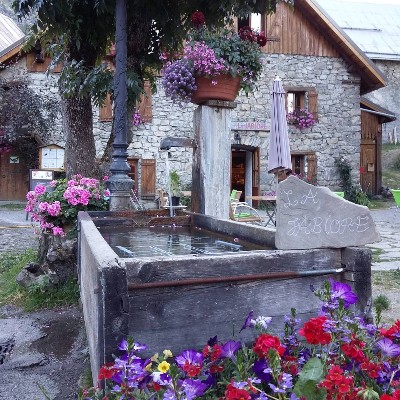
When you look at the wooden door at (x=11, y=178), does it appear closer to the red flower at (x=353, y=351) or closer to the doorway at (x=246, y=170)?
the doorway at (x=246, y=170)

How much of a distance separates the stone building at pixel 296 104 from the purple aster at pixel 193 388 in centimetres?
1405

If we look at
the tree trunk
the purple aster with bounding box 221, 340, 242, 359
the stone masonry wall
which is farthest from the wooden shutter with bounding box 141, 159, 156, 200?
the purple aster with bounding box 221, 340, 242, 359

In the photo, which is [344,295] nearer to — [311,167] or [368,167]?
[311,167]

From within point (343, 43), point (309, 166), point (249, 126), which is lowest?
point (309, 166)

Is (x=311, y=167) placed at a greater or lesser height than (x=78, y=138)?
lesser

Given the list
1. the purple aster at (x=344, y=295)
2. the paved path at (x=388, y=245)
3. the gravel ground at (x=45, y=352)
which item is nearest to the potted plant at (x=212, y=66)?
the gravel ground at (x=45, y=352)

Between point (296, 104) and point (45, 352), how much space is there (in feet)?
48.1

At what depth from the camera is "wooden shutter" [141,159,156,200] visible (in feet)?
50.5

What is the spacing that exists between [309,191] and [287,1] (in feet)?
11.0

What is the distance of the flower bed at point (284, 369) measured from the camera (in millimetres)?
1330

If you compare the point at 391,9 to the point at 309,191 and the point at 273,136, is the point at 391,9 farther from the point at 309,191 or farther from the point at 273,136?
the point at 309,191

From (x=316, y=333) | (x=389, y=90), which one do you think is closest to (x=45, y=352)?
(x=316, y=333)

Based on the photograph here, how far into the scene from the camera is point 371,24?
92.9ft

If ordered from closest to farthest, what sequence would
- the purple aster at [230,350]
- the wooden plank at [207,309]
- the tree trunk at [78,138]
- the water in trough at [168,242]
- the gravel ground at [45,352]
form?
the purple aster at [230,350]
the wooden plank at [207,309]
the gravel ground at [45,352]
the water in trough at [168,242]
the tree trunk at [78,138]
